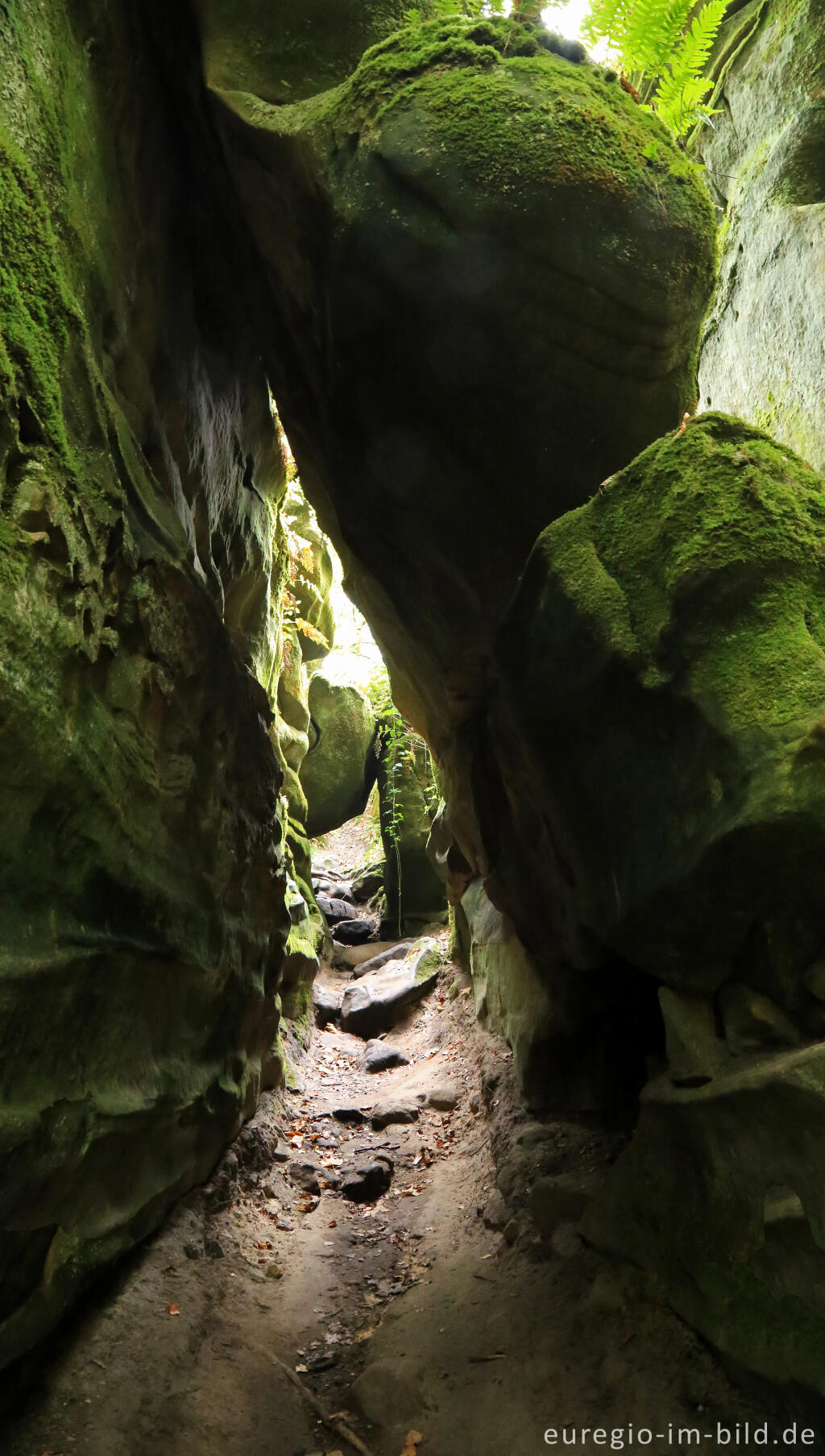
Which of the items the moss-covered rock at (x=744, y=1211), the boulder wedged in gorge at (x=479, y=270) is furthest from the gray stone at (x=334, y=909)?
the moss-covered rock at (x=744, y=1211)

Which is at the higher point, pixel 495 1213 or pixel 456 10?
pixel 456 10

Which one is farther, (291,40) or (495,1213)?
(495,1213)

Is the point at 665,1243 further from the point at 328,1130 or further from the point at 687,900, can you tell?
the point at 328,1130

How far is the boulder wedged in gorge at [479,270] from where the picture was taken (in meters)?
5.04

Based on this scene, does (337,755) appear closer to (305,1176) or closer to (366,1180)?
(305,1176)

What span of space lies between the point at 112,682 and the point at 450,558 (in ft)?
10.6

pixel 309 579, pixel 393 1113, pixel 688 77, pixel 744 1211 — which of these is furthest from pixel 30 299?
pixel 309 579

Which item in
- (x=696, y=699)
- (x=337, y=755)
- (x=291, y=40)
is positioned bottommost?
(x=696, y=699)

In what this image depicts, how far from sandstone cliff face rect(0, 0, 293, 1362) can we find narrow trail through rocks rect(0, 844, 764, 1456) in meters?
0.44

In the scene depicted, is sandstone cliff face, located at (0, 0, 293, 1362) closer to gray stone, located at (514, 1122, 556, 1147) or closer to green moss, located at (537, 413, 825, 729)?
gray stone, located at (514, 1122, 556, 1147)

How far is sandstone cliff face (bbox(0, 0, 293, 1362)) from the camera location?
3689 mm

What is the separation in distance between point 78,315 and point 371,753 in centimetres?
1910

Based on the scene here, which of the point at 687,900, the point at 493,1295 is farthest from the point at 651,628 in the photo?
the point at 493,1295

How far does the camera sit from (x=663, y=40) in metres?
4.80
